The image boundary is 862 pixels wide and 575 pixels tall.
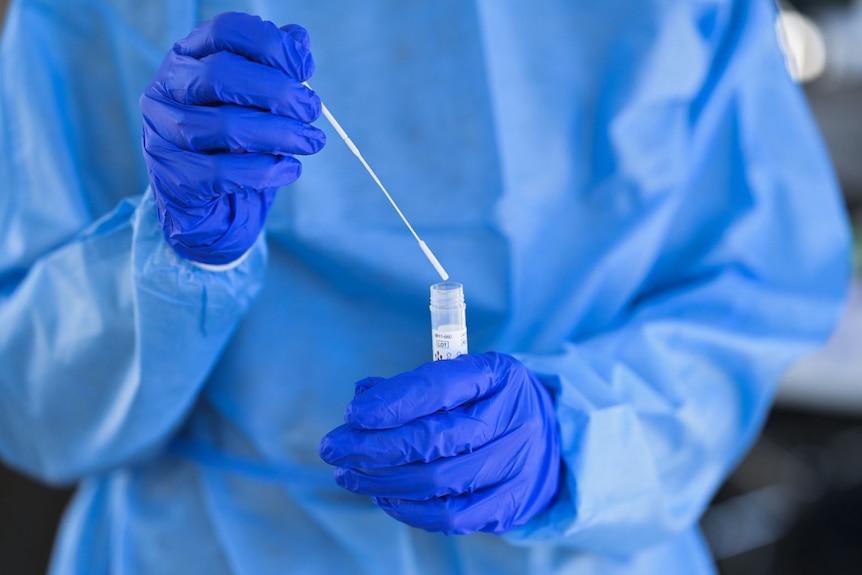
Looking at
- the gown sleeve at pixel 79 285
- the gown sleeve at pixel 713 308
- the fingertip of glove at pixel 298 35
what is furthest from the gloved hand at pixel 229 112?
the gown sleeve at pixel 713 308

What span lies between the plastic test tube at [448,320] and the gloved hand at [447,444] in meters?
0.05

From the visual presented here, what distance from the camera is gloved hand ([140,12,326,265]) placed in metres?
0.68

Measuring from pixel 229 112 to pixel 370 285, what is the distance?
1.03 ft

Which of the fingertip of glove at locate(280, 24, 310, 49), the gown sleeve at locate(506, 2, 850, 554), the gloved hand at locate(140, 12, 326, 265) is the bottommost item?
the gown sleeve at locate(506, 2, 850, 554)

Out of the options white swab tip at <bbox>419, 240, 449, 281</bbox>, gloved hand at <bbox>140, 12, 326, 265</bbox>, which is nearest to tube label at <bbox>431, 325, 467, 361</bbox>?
white swab tip at <bbox>419, 240, 449, 281</bbox>

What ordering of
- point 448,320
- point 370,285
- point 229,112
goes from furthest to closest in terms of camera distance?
1. point 370,285
2. point 448,320
3. point 229,112

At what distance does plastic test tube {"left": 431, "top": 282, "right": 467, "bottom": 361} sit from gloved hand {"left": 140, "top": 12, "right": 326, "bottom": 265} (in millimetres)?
179

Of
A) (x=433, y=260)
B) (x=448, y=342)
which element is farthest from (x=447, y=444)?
(x=433, y=260)

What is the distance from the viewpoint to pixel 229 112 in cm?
68

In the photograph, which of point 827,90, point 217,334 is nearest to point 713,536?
point 827,90

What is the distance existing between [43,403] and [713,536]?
235cm

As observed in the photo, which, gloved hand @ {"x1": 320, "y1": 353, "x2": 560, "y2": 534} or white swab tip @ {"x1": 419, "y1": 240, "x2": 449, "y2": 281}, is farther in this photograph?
white swab tip @ {"x1": 419, "y1": 240, "x2": 449, "y2": 281}

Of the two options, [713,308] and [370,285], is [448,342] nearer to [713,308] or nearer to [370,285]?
[370,285]

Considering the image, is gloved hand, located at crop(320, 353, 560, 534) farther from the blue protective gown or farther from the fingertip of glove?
the fingertip of glove
